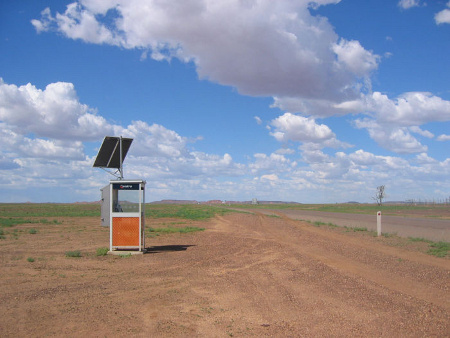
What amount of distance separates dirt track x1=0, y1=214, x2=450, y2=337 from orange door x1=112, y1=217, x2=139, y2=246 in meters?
1.05

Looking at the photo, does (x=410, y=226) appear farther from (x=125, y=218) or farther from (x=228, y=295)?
(x=228, y=295)

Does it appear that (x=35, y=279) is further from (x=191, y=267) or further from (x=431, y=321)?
(x=431, y=321)

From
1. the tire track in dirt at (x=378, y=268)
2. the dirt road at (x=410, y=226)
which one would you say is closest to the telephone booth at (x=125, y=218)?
the tire track in dirt at (x=378, y=268)

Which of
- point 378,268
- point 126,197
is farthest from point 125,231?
point 378,268

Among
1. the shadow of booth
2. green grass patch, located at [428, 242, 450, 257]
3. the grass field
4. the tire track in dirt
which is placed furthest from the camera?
the grass field

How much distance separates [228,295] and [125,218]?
7.49 m

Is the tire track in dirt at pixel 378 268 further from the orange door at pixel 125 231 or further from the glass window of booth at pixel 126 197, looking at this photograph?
the glass window of booth at pixel 126 197

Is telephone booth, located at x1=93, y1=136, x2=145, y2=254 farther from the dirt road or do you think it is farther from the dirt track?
the dirt road

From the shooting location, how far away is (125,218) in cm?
1495

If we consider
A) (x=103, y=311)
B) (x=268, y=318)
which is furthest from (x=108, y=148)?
(x=268, y=318)

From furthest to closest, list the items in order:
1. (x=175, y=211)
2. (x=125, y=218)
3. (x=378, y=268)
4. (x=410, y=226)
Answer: (x=175, y=211) → (x=410, y=226) → (x=125, y=218) → (x=378, y=268)

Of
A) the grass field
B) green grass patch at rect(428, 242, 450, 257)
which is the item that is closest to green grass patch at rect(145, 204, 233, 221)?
the grass field

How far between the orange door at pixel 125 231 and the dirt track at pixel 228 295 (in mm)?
1047

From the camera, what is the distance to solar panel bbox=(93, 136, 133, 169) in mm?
15625
